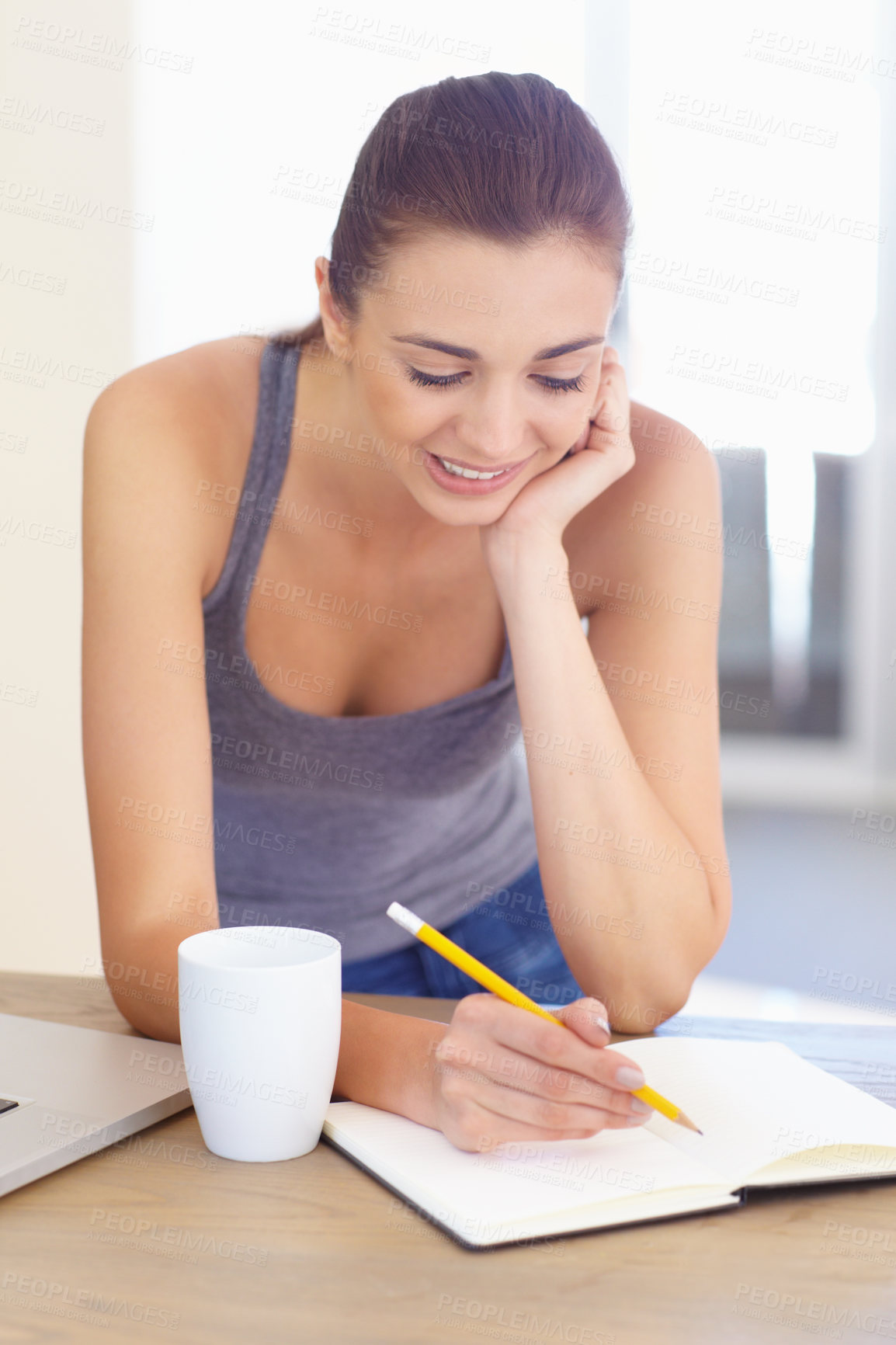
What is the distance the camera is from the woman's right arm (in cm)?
66

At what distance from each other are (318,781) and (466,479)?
14.6 inches

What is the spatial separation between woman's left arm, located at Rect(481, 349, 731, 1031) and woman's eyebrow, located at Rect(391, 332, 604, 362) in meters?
0.23

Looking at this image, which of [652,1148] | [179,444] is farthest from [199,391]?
[652,1148]

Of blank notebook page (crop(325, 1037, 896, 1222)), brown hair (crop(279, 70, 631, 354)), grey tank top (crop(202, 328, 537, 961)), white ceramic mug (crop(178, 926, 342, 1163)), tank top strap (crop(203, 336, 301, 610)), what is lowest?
grey tank top (crop(202, 328, 537, 961))

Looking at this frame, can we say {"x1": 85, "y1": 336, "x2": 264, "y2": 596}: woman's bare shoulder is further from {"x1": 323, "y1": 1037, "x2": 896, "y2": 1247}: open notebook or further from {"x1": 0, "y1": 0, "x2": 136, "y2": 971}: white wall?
{"x1": 0, "y1": 0, "x2": 136, "y2": 971}: white wall

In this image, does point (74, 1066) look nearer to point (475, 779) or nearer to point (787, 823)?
point (475, 779)

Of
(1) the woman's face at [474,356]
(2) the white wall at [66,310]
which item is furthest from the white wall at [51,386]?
(1) the woman's face at [474,356]

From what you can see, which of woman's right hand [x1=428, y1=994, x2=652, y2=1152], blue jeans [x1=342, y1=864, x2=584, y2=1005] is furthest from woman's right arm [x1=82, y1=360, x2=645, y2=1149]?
blue jeans [x1=342, y1=864, x2=584, y2=1005]

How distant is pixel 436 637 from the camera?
1349mm

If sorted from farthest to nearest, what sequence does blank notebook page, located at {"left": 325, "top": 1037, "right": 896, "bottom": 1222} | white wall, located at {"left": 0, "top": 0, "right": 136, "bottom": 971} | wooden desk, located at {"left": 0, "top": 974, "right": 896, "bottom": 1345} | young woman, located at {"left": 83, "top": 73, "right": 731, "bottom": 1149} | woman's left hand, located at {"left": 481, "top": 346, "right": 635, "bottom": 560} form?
white wall, located at {"left": 0, "top": 0, "right": 136, "bottom": 971} < woman's left hand, located at {"left": 481, "top": 346, "right": 635, "bottom": 560} < young woman, located at {"left": 83, "top": 73, "right": 731, "bottom": 1149} < blank notebook page, located at {"left": 325, "top": 1037, "right": 896, "bottom": 1222} < wooden desk, located at {"left": 0, "top": 974, "right": 896, "bottom": 1345}

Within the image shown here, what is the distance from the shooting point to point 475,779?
4.55 ft

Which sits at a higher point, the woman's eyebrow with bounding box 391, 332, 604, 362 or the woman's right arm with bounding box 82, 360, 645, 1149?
the woman's eyebrow with bounding box 391, 332, 604, 362

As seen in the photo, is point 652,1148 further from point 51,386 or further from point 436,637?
point 51,386

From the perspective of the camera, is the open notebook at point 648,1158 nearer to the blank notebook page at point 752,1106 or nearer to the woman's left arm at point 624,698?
the blank notebook page at point 752,1106
